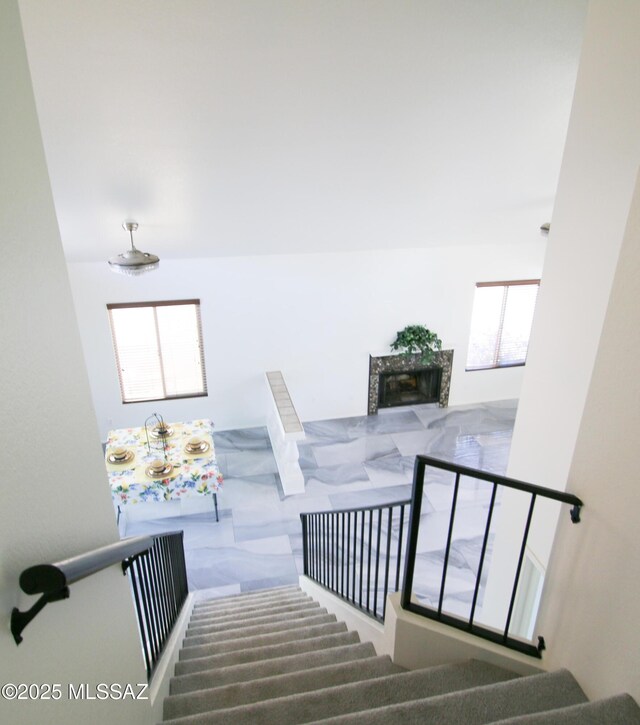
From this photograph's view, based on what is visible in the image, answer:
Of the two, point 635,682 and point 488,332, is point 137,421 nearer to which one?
point 488,332

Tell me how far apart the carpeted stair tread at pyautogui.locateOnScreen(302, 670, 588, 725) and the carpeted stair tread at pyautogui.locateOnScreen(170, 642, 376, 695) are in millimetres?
506

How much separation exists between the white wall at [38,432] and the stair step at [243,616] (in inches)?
82.5

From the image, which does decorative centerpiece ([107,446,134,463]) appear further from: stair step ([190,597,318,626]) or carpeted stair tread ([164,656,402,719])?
carpeted stair tread ([164,656,402,719])

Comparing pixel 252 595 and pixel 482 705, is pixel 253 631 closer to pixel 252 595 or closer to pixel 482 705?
pixel 252 595

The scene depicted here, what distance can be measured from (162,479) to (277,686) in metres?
3.59

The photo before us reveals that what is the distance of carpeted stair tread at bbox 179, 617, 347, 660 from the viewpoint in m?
2.59

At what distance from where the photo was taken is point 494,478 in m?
1.75

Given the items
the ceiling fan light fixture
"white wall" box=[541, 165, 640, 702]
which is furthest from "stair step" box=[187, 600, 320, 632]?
the ceiling fan light fixture

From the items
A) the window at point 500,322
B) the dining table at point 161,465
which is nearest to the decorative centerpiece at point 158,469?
the dining table at point 161,465

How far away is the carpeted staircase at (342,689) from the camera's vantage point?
1559 millimetres

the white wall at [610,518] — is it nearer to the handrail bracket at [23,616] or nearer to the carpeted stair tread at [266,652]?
the carpeted stair tread at [266,652]

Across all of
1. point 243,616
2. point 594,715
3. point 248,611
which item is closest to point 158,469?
point 248,611

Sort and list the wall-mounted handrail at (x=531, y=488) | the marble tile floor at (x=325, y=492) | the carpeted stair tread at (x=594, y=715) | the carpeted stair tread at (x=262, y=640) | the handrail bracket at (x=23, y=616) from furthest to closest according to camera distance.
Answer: the marble tile floor at (x=325, y=492) < the carpeted stair tread at (x=262, y=640) < the wall-mounted handrail at (x=531, y=488) < the carpeted stair tread at (x=594, y=715) < the handrail bracket at (x=23, y=616)

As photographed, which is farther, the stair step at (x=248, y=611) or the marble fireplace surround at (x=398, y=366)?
the marble fireplace surround at (x=398, y=366)
